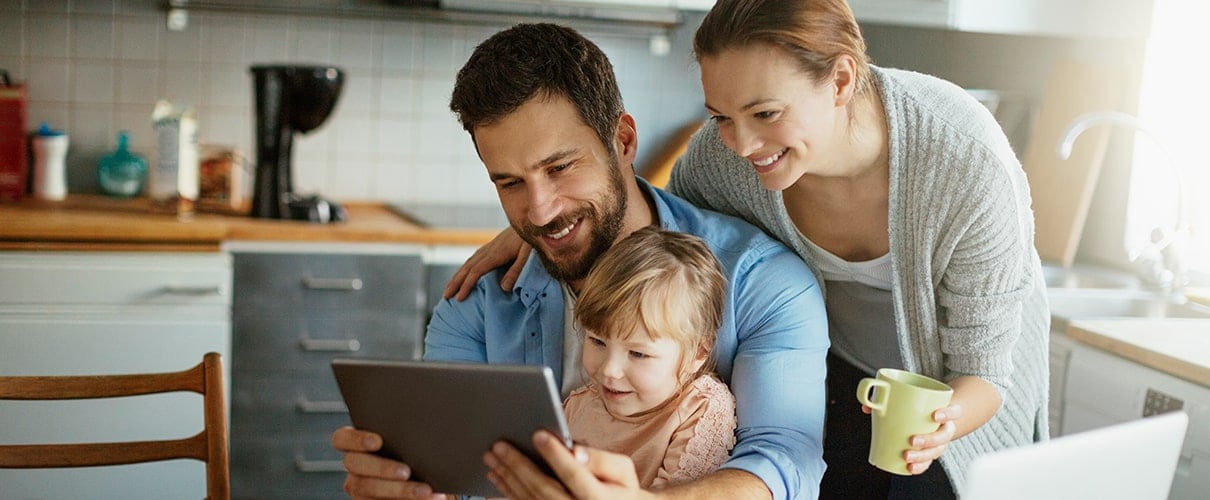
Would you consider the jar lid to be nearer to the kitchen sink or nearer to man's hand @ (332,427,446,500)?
man's hand @ (332,427,446,500)

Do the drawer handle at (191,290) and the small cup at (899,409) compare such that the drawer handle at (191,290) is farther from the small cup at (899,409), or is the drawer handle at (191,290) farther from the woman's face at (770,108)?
the small cup at (899,409)

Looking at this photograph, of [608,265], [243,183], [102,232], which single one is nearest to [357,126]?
[243,183]

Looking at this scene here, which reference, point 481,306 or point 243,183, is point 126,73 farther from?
point 481,306

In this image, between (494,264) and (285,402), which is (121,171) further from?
(494,264)

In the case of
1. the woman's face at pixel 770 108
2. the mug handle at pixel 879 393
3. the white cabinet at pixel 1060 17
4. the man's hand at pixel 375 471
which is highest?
the white cabinet at pixel 1060 17

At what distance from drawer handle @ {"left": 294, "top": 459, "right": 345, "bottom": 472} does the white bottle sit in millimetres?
1001

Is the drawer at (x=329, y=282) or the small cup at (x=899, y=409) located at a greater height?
the small cup at (x=899, y=409)

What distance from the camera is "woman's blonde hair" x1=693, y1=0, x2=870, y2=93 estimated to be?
1512 mm

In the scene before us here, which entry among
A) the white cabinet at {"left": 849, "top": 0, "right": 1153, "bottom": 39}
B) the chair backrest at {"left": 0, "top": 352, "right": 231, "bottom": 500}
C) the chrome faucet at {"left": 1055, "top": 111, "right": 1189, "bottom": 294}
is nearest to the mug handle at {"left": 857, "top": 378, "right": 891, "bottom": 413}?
the chair backrest at {"left": 0, "top": 352, "right": 231, "bottom": 500}

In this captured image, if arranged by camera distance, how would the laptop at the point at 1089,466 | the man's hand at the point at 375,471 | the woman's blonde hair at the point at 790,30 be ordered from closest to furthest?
the laptop at the point at 1089,466 < the man's hand at the point at 375,471 < the woman's blonde hair at the point at 790,30

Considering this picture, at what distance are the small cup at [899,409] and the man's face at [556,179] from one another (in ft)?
1.48

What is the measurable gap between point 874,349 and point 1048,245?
1.66 m

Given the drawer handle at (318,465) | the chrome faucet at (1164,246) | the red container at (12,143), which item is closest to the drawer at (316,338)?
the drawer handle at (318,465)

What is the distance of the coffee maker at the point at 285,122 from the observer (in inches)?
123
